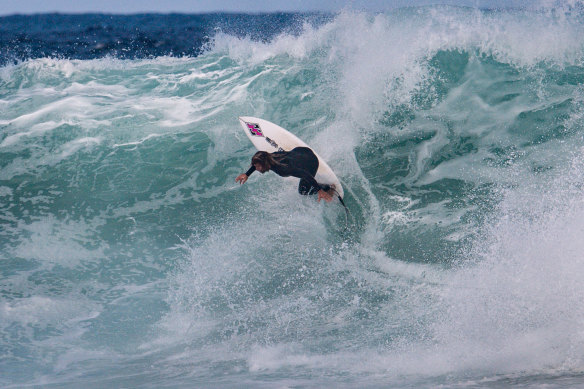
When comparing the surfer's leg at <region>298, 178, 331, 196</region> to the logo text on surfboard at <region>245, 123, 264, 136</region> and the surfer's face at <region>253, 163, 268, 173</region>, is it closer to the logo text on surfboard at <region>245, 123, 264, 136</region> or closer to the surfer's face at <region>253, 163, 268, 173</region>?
the surfer's face at <region>253, 163, 268, 173</region>

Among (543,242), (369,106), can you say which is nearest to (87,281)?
(369,106)

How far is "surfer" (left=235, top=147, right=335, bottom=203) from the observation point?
584 centimetres

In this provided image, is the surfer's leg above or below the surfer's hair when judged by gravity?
below

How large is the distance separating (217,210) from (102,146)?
8.25 feet

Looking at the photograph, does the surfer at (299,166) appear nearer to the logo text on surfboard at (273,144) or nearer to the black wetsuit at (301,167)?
the black wetsuit at (301,167)

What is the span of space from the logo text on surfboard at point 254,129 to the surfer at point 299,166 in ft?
1.88

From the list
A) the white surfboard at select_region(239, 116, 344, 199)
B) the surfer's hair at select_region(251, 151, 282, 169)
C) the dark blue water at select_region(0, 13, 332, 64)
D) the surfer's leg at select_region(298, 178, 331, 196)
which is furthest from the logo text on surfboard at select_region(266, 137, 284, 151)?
A: the dark blue water at select_region(0, 13, 332, 64)

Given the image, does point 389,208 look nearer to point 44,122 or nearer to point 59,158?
point 59,158

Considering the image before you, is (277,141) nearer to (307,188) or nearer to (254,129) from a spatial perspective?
(254,129)

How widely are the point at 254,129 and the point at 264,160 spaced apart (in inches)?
49.2

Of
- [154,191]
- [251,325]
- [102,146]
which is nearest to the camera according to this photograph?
[251,325]

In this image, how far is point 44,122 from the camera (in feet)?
27.6

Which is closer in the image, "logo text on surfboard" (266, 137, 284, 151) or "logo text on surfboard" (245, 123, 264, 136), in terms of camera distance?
"logo text on surfboard" (266, 137, 284, 151)

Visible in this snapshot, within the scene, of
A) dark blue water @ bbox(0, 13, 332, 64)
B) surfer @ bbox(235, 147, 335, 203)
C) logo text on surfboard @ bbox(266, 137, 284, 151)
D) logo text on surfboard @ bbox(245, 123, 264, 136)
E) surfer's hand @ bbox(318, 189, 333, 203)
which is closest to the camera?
surfer @ bbox(235, 147, 335, 203)
